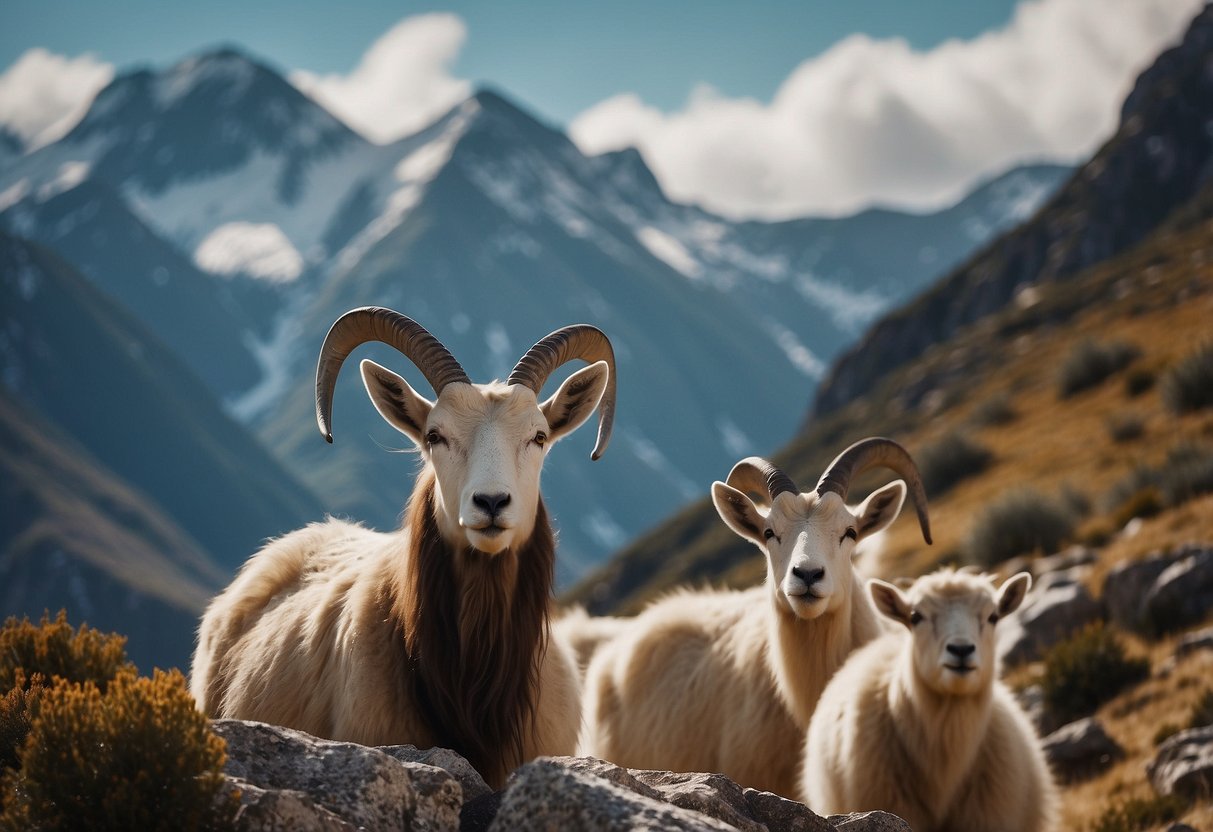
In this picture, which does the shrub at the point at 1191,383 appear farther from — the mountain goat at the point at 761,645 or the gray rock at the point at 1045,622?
the mountain goat at the point at 761,645

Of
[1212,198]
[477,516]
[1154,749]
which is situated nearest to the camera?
[477,516]

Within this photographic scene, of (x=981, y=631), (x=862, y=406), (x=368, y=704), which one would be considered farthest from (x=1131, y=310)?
(x=368, y=704)

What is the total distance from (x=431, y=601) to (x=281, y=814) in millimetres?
3133

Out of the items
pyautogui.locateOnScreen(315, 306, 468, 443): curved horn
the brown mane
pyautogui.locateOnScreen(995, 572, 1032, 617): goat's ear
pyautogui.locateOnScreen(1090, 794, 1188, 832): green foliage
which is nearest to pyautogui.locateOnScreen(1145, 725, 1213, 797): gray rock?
pyautogui.locateOnScreen(1090, 794, 1188, 832): green foliage

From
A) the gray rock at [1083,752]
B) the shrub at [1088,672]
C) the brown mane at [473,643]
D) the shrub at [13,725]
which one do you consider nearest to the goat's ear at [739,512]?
the brown mane at [473,643]

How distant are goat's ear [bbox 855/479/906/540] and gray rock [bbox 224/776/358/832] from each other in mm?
6870

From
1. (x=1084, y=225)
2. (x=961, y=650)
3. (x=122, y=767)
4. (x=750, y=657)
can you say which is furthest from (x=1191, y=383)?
(x=1084, y=225)

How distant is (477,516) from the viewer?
7.73 metres

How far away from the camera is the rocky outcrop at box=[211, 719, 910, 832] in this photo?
17.5 feet

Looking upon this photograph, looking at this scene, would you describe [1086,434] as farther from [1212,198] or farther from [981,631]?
[1212,198]

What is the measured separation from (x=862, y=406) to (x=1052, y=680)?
286 ft

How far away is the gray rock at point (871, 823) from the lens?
21.9 ft

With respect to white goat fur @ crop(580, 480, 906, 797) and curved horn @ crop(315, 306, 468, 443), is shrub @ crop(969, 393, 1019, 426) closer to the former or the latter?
white goat fur @ crop(580, 480, 906, 797)

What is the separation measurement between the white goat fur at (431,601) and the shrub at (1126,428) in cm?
3023
